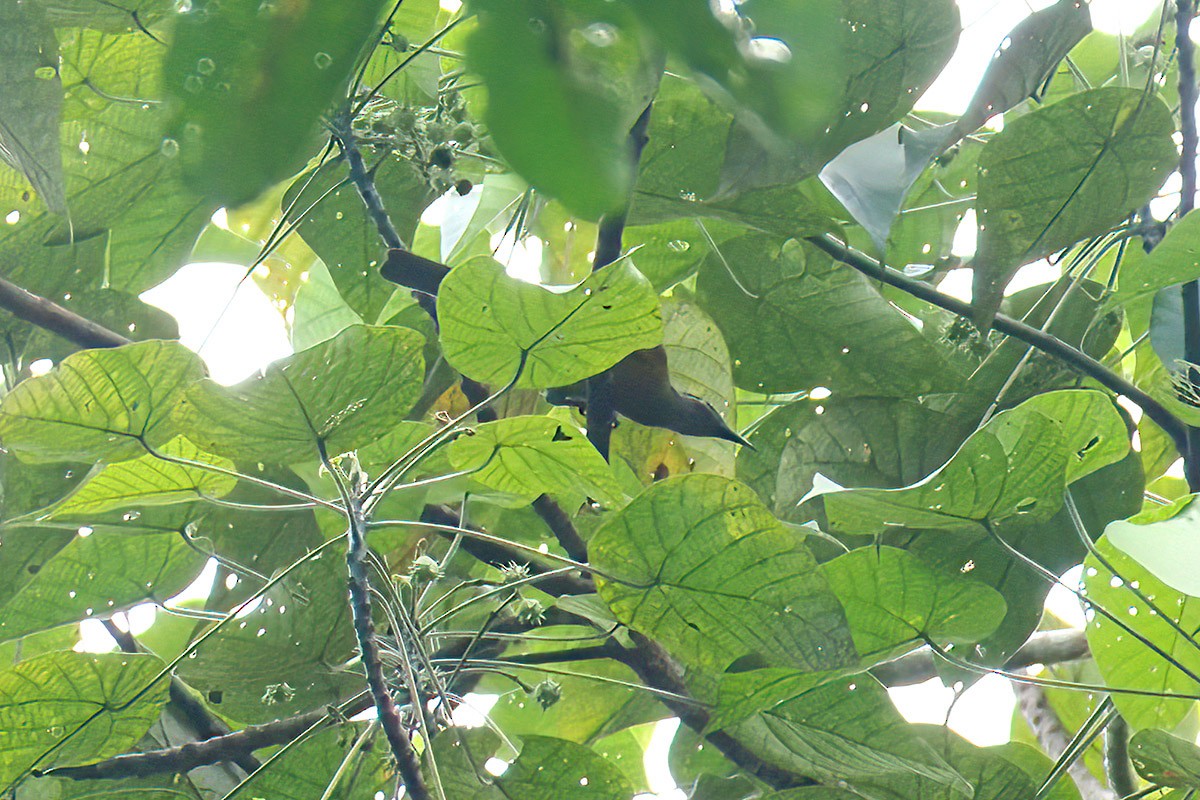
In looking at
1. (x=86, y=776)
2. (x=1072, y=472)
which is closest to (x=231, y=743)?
(x=86, y=776)

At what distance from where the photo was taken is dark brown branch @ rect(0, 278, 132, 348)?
69cm

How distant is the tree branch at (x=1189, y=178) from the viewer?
2.32ft

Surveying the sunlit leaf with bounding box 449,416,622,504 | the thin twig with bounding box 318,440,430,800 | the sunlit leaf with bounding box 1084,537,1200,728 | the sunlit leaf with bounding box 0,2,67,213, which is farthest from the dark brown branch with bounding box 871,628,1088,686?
the sunlit leaf with bounding box 0,2,67,213

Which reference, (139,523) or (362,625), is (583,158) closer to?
(362,625)

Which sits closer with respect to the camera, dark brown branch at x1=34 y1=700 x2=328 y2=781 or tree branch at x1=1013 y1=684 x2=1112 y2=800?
dark brown branch at x1=34 y1=700 x2=328 y2=781

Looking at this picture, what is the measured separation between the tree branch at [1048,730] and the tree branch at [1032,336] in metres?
0.44

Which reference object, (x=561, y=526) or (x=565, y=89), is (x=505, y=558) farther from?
(x=565, y=89)

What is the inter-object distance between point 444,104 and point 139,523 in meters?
0.37

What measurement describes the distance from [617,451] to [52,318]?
41cm

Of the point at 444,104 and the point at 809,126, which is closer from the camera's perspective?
the point at 809,126

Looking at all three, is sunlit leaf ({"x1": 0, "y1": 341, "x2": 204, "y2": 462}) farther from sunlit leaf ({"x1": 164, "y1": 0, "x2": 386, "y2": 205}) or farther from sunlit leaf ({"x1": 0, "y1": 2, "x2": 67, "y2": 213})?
sunlit leaf ({"x1": 164, "y1": 0, "x2": 386, "y2": 205})

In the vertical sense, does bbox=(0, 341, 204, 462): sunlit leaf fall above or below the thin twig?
above

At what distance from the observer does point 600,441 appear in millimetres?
686

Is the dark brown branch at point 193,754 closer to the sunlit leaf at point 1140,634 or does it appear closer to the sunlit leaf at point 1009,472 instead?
the sunlit leaf at point 1009,472
